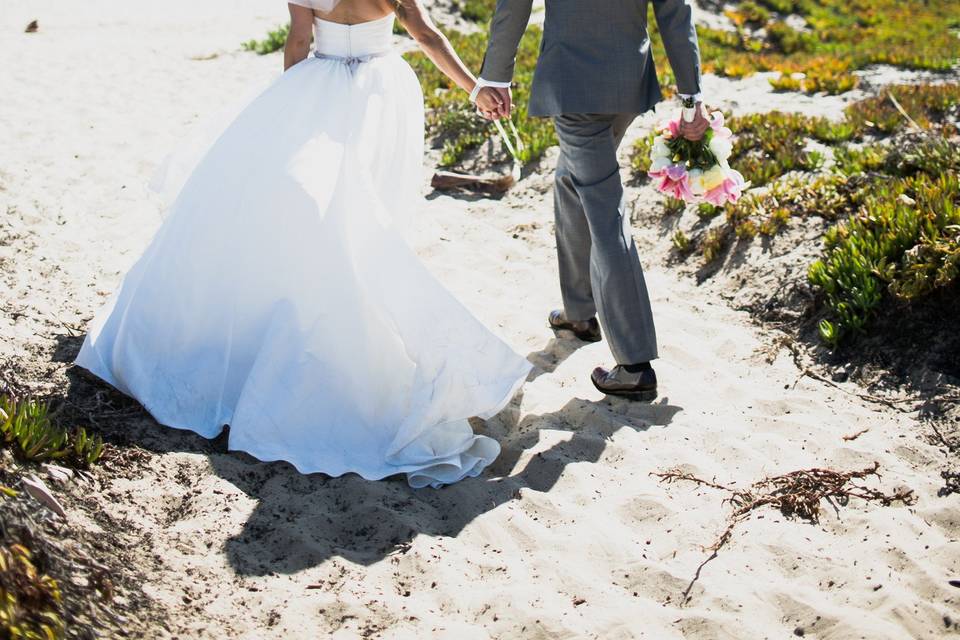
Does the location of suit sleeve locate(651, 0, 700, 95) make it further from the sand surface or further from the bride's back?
the sand surface

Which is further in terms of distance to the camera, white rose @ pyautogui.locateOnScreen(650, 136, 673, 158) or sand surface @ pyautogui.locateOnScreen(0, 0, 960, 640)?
white rose @ pyautogui.locateOnScreen(650, 136, 673, 158)

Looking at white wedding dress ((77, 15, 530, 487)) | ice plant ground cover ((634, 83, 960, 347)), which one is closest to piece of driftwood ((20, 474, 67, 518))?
white wedding dress ((77, 15, 530, 487))

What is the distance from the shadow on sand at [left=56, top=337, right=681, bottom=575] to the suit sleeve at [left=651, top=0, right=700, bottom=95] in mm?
1488

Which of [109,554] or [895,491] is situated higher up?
[109,554]

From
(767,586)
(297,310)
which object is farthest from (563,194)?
(767,586)

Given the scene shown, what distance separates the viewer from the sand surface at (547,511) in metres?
3.04

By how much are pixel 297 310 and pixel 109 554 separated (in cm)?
124

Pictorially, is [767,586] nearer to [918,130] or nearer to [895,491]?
[895,491]

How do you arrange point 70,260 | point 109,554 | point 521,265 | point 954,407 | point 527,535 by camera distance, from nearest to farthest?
point 109,554 < point 527,535 < point 954,407 < point 70,260 < point 521,265

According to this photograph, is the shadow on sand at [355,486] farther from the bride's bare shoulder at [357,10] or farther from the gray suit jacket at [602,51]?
the bride's bare shoulder at [357,10]

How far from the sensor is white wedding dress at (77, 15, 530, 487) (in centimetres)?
387

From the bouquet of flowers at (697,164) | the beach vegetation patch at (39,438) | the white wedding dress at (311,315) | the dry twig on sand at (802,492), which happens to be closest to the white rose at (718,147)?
Answer: the bouquet of flowers at (697,164)

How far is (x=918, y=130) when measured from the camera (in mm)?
6910

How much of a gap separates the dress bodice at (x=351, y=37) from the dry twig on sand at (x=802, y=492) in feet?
7.46
